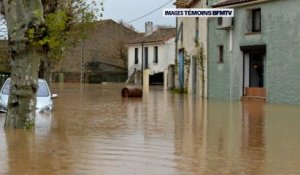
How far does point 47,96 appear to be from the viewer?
22344mm

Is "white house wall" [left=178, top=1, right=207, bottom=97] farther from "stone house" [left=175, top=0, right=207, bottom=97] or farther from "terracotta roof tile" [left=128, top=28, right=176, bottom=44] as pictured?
"terracotta roof tile" [left=128, top=28, right=176, bottom=44]

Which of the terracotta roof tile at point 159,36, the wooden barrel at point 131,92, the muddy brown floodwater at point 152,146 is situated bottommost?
the muddy brown floodwater at point 152,146

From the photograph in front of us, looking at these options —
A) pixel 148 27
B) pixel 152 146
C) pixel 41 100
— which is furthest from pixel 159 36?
pixel 152 146

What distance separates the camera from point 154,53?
237 ft

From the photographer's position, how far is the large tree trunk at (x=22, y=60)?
14539 mm

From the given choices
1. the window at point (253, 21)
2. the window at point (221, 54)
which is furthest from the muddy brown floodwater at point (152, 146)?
the window at point (221, 54)

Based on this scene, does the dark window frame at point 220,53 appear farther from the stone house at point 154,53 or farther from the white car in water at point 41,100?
the stone house at point 154,53

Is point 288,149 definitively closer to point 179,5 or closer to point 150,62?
point 179,5

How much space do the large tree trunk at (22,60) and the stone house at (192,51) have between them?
78.4 feet

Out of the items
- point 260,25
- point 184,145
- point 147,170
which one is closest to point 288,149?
point 184,145

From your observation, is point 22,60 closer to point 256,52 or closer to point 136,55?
point 256,52

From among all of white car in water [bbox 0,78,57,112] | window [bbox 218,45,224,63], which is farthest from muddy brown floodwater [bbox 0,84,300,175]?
window [bbox 218,45,224,63]

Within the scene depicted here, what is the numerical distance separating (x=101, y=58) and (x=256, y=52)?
52445 mm

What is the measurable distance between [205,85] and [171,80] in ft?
45.9
